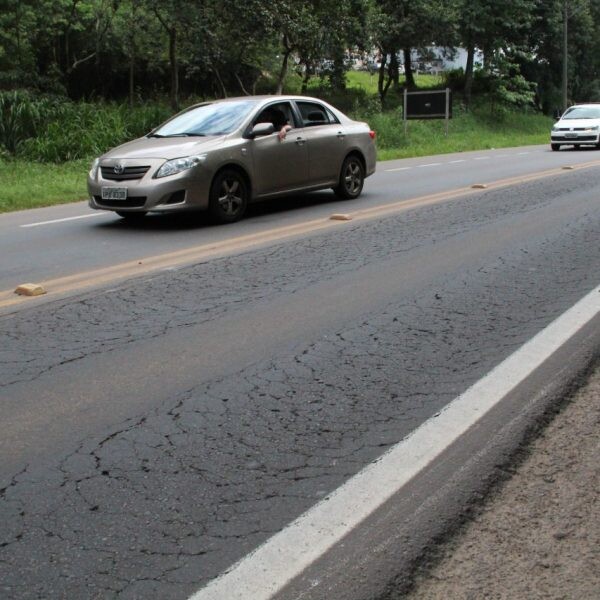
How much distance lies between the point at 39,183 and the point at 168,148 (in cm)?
635

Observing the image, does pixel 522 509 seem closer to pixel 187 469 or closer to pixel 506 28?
pixel 187 469

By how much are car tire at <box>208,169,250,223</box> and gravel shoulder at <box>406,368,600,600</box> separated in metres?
7.14

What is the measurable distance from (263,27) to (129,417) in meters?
22.9

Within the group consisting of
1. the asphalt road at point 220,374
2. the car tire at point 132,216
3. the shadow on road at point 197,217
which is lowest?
the asphalt road at point 220,374

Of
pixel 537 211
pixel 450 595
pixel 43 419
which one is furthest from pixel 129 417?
pixel 537 211

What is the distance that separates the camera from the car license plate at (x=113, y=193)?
1018 cm

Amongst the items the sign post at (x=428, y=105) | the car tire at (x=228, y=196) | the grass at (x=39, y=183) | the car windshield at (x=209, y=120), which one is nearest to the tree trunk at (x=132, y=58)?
the sign post at (x=428, y=105)

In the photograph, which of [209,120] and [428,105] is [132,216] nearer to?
[209,120]

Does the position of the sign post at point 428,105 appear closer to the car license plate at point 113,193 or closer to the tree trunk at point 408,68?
the tree trunk at point 408,68

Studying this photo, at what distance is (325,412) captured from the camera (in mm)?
4387

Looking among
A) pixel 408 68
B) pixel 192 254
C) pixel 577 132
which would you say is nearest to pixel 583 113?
pixel 577 132

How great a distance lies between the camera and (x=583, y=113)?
95.0 feet

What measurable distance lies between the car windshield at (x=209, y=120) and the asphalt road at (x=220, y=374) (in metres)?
1.65

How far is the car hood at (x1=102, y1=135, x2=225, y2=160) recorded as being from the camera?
10.3m
